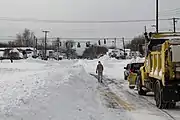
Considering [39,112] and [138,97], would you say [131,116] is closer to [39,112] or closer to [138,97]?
[39,112]

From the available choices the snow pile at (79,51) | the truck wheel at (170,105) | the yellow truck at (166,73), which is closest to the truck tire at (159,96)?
the yellow truck at (166,73)

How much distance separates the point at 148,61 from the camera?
17.7 m

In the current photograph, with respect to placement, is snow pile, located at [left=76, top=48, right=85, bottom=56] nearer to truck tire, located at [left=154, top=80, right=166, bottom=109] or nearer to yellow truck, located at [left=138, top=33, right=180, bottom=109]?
yellow truck, located at [left=138, top=33, right=180, bottom=109]

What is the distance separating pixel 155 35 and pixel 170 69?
424cm

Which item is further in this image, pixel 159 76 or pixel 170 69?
pixel 159 76

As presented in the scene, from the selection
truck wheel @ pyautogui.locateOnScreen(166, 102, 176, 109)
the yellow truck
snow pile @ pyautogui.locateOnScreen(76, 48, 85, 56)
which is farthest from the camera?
snow pile @ pyautogui.locateOnScreen(76, 48, 85, 56)

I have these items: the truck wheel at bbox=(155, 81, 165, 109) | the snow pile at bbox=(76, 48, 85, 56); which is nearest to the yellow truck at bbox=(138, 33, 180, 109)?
the truck wheel at bbox=(155, 81, 165, 109)

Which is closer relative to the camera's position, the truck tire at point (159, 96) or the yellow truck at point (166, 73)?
the yellow truck at point (166, 73)

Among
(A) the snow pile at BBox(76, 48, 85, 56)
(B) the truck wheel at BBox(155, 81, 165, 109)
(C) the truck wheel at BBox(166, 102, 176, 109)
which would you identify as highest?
(A) the snow pile at BBox(76, 48, 85, 56)

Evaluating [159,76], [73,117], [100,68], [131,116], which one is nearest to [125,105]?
[159,76]

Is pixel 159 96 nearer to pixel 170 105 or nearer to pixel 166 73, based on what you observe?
pixel 170 105

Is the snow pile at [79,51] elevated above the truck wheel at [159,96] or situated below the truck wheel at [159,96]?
above

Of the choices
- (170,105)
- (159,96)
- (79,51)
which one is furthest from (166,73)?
(79,51)

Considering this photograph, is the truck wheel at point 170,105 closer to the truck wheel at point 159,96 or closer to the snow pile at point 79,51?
the truck wheel at point 159,96
